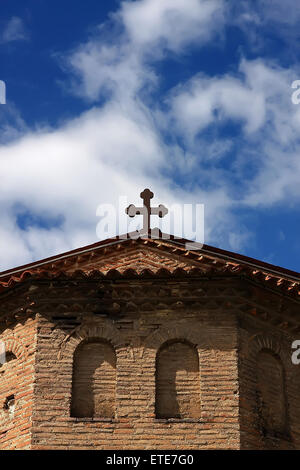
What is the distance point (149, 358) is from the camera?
532 inches

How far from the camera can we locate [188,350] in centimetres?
1370

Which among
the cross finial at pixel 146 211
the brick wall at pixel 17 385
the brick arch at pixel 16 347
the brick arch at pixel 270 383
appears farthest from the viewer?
the cross finial at pixel 146 211

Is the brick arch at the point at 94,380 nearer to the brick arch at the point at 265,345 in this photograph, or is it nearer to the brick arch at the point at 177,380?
the brick arch at the point at 177,380

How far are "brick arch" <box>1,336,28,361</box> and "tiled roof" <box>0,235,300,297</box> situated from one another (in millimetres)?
767

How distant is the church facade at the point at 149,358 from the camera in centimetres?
1294

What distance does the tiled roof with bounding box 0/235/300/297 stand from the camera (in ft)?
45.2

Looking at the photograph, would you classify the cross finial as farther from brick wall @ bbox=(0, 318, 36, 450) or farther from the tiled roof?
brick wall @ bbox=(0, 318, 36, 450)

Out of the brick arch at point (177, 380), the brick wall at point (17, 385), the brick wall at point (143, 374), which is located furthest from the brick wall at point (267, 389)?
the brick wall at point (17, 385)

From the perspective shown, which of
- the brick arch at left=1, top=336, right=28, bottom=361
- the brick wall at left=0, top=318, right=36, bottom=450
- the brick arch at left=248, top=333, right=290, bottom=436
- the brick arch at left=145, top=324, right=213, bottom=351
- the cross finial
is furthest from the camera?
the cross finial

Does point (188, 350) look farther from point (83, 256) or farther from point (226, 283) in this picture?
point (83, 256)

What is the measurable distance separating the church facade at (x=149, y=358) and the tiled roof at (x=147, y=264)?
0.03 metres

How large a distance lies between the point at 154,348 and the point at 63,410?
1.56 m

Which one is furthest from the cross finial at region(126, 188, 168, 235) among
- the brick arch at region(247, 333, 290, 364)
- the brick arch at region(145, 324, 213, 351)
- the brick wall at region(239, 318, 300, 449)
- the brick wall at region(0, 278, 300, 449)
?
the brick arch at region(247, 333, 290, 364)
